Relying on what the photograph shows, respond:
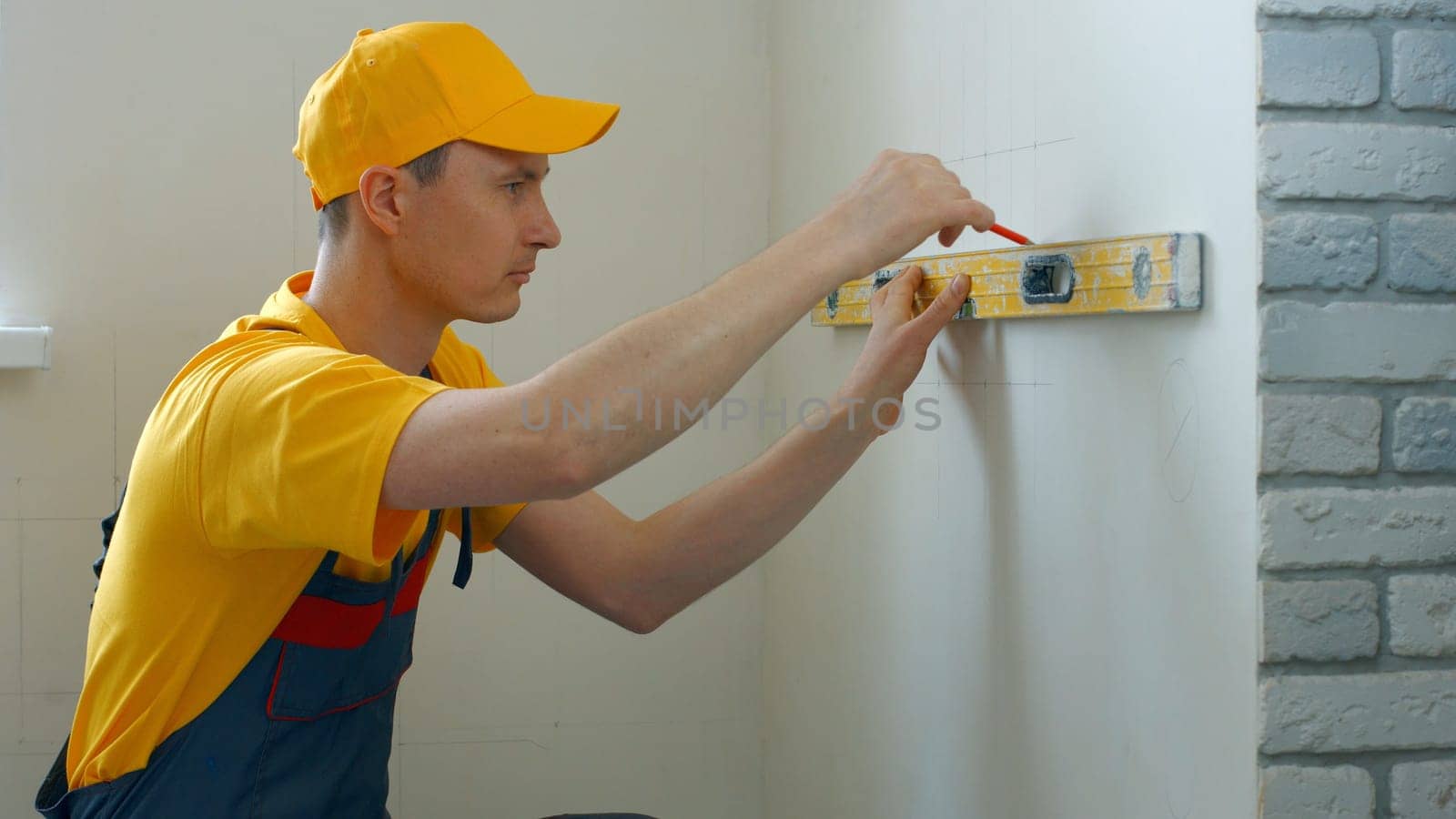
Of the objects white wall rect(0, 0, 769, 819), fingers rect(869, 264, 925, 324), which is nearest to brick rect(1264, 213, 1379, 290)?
fingers rect(869, 264, 925, 324)

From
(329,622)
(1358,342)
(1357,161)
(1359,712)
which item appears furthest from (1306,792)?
(329,622)

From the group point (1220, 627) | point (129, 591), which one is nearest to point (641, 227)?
point (129, 591)

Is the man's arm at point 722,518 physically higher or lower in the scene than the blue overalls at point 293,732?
higher

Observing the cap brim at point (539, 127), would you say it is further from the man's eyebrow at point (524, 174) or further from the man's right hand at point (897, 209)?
the man's right hand at point (897, 209)

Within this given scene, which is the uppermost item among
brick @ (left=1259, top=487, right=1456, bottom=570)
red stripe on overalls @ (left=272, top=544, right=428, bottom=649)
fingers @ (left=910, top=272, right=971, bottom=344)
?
fingers @ (left=910, top=272, right=971, bottom=344)

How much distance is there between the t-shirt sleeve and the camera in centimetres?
95

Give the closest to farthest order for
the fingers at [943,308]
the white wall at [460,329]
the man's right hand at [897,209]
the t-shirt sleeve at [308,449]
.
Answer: the t-shirt sleeve at [308,449], the man's right hand at [897,209], the fingers at [943,308], the white wall at [460,329]

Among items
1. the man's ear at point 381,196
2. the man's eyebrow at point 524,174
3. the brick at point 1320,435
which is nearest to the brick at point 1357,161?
the brick at point 1320,435

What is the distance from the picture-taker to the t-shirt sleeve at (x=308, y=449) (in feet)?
3.11

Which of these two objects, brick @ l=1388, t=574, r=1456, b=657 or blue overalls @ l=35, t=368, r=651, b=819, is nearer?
brick @ l=1388, t=574, r=1456, b=657

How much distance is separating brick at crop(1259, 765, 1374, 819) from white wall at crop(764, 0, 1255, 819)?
2 cm

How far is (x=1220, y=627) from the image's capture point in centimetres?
104

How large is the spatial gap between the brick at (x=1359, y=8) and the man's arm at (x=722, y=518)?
479mm

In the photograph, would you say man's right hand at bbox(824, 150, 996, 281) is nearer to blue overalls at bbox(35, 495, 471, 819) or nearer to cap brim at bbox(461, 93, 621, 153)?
cap brim at bbox(461, 93, 621, 153)
